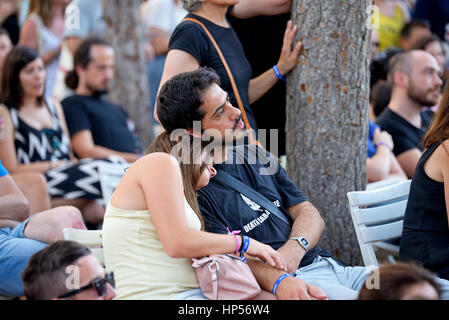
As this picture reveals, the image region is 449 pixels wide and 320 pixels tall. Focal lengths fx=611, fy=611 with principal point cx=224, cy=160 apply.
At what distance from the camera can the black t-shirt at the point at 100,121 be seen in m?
5.40

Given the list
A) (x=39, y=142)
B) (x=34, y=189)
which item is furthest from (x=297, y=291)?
(x=39, y=142)

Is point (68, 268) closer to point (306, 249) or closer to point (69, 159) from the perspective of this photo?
point (306, 249)

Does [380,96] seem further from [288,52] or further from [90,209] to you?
[90,209]

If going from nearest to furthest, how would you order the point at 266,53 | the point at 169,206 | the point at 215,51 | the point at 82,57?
1. the point at 169,206
2. the point at 215,51
3. the point at 266,53
4. the point at 82,57

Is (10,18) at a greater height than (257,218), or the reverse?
(10,18)

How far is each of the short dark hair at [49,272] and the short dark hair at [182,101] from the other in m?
0.74

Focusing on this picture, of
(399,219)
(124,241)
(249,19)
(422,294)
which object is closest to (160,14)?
(249,19)

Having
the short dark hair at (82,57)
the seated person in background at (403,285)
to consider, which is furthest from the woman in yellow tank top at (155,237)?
the short dark hair at (82,57)

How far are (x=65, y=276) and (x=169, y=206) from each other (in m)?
0.44

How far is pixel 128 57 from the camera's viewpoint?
6.75 metres

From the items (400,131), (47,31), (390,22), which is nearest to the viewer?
(400,131)

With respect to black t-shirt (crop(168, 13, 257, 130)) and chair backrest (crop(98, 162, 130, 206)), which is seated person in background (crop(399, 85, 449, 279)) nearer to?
black t-shirt (crop(168, 13, 257, 130))

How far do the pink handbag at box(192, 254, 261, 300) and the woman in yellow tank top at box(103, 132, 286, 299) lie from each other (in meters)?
0.04
